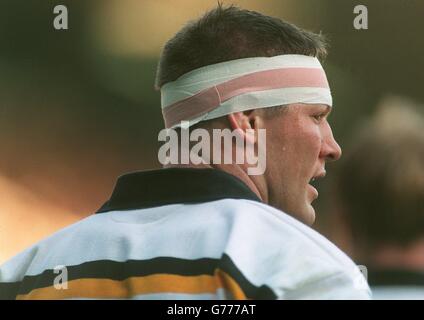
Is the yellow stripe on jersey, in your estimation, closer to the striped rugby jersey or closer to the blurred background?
the striped rugby jersey

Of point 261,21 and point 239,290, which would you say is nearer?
Answer: point 239,290

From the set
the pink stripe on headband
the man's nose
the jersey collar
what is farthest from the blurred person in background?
the jersey collar

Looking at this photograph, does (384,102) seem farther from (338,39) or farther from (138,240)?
(138,240)

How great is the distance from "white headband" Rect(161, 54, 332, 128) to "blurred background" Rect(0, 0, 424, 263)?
0.51m

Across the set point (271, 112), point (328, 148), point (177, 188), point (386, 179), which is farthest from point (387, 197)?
point (177, 188)

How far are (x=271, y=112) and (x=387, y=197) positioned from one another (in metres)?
0.73

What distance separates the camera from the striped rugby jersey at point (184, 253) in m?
1.36

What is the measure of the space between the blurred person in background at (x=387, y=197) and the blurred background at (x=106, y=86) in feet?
0.10

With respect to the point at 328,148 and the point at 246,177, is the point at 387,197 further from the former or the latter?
the point at 246,177

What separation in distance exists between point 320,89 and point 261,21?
208mm

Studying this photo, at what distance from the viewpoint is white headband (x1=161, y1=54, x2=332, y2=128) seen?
1.72 m

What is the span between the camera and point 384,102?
2.38 metres

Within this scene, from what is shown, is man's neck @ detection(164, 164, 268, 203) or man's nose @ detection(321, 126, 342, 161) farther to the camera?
man's nose @ detection(321, 126, 342, 161)
